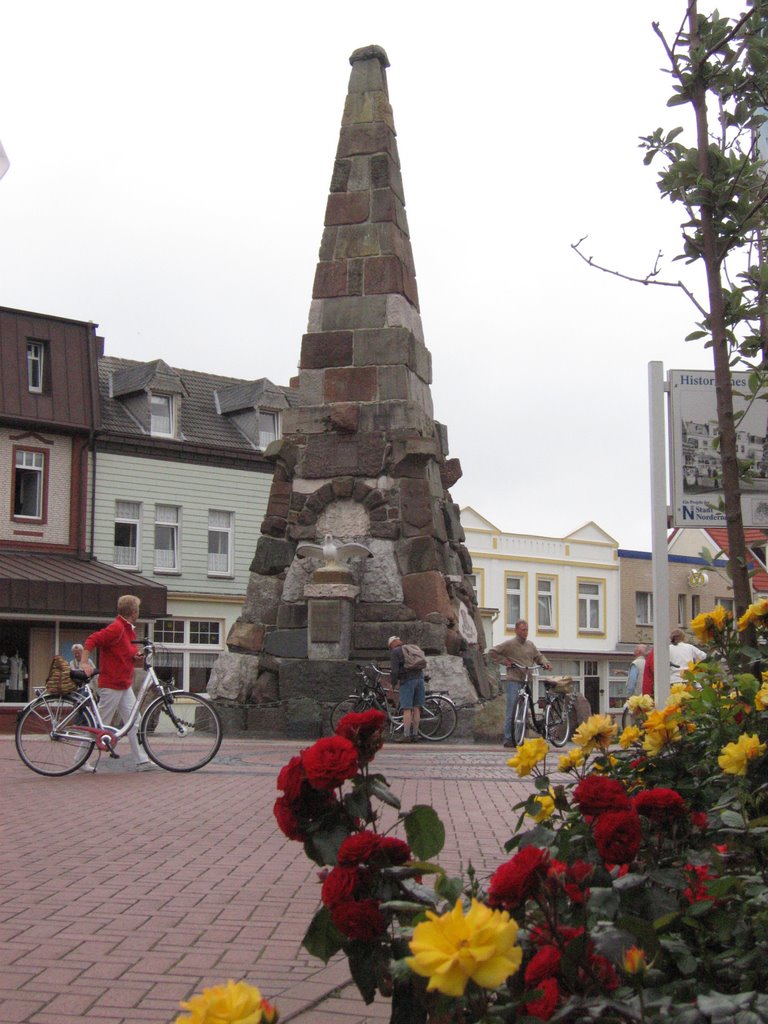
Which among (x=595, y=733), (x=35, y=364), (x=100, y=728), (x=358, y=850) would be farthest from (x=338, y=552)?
(x=35, y=364)

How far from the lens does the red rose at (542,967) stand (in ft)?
8.06

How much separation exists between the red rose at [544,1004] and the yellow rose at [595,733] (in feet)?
6.71

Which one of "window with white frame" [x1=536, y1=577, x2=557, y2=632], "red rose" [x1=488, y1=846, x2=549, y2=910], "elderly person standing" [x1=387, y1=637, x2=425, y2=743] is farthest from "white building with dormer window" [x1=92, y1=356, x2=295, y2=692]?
"red rose" [x1=488, y1=846, x2=549, y2=910]

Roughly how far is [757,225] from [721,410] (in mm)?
958

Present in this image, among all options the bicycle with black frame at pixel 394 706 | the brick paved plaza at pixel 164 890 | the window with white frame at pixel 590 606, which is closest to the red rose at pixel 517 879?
the brick paved plaza at pixel 164 890

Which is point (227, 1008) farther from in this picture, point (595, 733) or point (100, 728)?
point (100, 728)

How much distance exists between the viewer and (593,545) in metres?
59.4

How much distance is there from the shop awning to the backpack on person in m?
19.4

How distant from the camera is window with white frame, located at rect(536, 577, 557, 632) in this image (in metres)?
57.5

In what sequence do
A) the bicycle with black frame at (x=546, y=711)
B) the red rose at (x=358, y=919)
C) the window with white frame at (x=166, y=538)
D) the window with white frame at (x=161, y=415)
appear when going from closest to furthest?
the red rose at (x=358, y=919), the bicycle with black frame at (x=546, y=711), the window with white frame at (x=166, y=538), the window with white frame at (x=161, y=415)

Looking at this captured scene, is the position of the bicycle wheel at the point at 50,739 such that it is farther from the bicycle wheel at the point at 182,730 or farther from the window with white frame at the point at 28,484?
the window with white frame at the point at 28,484

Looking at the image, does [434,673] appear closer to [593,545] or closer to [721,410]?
[721,410]

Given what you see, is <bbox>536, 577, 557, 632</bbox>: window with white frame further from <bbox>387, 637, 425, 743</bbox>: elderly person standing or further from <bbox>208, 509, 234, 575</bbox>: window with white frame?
<bbox>387, 637, 425, 743</bbox>: elderly person standing

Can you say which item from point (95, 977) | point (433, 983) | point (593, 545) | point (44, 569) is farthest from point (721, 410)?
point (593, 545)
